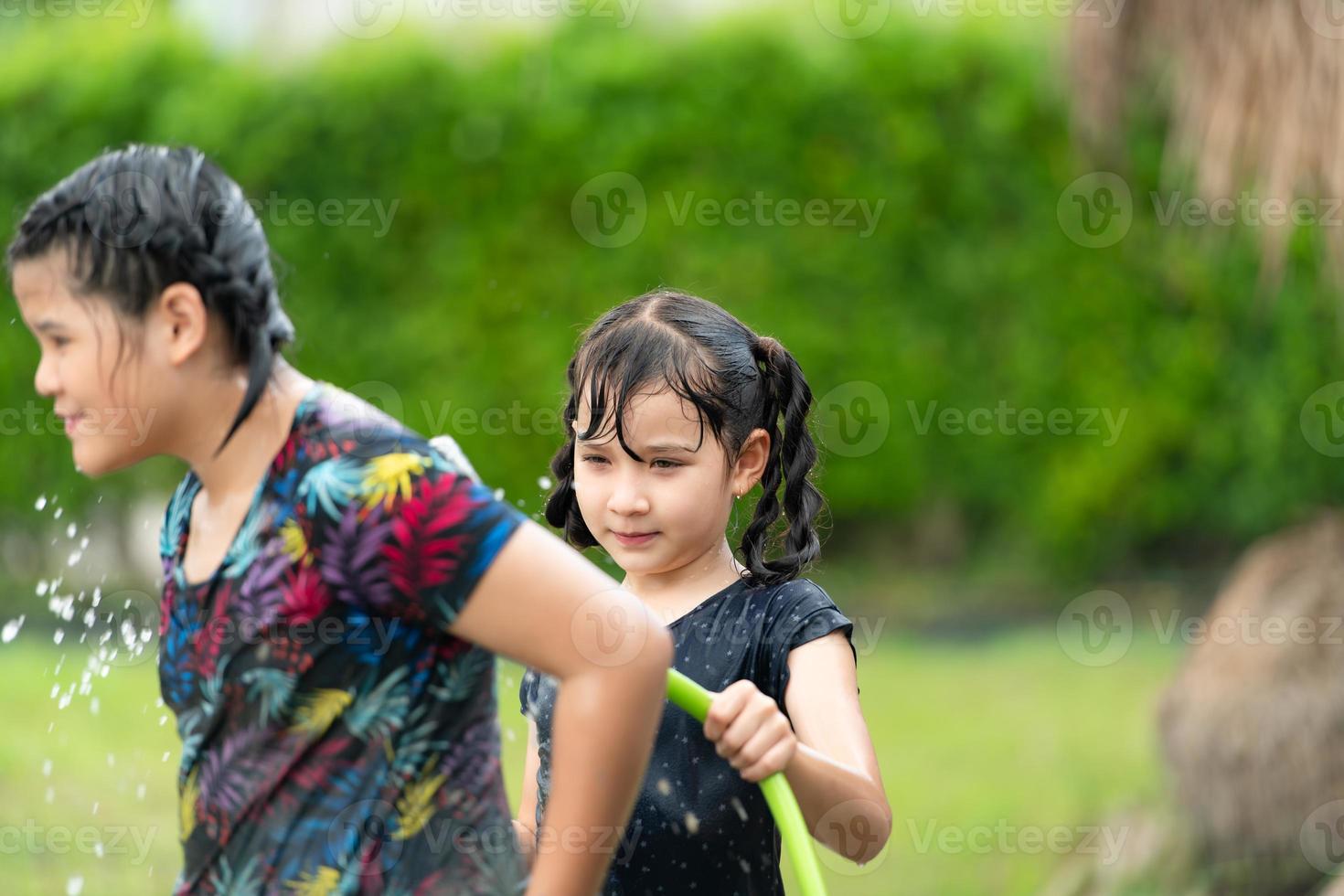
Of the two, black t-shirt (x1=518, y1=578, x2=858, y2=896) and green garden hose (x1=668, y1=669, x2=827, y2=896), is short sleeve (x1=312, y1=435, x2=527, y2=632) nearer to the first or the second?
green garden hose (x1=668, y1=669, x2=827, y2=896)

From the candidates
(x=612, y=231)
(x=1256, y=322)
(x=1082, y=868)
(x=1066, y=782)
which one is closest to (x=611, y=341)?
(x=1082, y=868)

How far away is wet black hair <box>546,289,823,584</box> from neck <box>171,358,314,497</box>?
28.2 inches

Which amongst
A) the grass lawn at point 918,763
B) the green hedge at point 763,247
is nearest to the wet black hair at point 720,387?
the grass lawn at point 918,763

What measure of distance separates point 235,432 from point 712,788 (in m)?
0.93

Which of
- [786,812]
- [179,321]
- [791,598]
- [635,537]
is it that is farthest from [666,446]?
[179,321]

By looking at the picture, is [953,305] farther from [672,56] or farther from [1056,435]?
[672,56]

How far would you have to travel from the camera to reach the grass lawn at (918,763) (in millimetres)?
5867

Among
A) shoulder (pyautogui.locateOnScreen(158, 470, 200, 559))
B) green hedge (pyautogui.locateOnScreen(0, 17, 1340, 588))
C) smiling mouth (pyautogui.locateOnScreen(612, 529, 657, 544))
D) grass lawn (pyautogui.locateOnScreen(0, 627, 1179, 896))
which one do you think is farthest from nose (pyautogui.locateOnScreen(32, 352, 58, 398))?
green hedge (pyautogui.locateOnScreen(0, 17, 1340, 588))

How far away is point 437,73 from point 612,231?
1.31 meters

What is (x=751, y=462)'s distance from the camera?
2.58 metres

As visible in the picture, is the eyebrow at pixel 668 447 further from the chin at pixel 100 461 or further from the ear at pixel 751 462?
the chin at pixel 100 461

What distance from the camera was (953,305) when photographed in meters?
9.08

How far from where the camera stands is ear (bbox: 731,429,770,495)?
8.37ft

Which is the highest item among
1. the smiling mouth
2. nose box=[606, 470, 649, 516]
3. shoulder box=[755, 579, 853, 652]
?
nose box=[606, 470, 649, 516]
